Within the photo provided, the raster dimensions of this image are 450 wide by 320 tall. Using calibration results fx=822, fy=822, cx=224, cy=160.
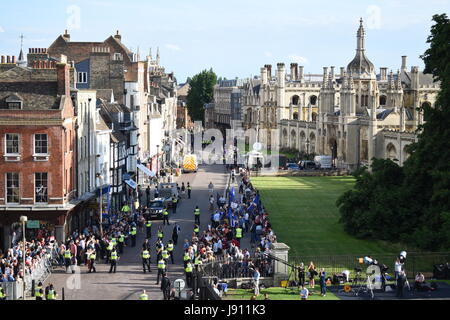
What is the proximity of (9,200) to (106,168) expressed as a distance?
14405 mm

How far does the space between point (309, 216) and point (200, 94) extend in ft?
A: 448

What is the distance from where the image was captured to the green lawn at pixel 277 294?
3212cm

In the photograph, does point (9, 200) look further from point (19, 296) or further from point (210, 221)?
point (210, 221)

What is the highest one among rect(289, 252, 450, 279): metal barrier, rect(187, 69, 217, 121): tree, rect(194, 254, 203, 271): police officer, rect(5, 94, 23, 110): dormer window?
rect(187, 69, 217, 121): tree

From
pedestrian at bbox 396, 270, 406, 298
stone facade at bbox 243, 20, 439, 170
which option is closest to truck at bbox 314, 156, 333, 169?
stone facade at bbox 243, 20, 439, 170

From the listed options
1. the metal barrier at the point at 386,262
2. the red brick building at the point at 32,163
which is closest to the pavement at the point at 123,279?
the red brick building at the point at 32,163

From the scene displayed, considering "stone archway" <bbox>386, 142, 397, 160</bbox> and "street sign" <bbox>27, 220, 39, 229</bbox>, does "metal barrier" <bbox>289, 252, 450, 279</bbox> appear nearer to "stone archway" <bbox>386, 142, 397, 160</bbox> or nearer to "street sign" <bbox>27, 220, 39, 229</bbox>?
"street sign" <bbox>27, 220, 39, 229</bbox>

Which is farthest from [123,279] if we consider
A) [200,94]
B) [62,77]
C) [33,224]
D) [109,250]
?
[200,94]

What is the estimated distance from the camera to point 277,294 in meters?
33.3

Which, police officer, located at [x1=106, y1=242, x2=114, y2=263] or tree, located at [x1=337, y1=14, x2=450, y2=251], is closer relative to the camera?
police officer, located at [x1=106, y1=242, x2=114, y2=263]

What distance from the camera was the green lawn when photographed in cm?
3212

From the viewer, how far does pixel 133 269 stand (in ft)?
124

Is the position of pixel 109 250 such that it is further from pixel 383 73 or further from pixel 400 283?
pixel 383 73

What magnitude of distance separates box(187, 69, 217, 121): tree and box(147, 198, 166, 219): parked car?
134m
